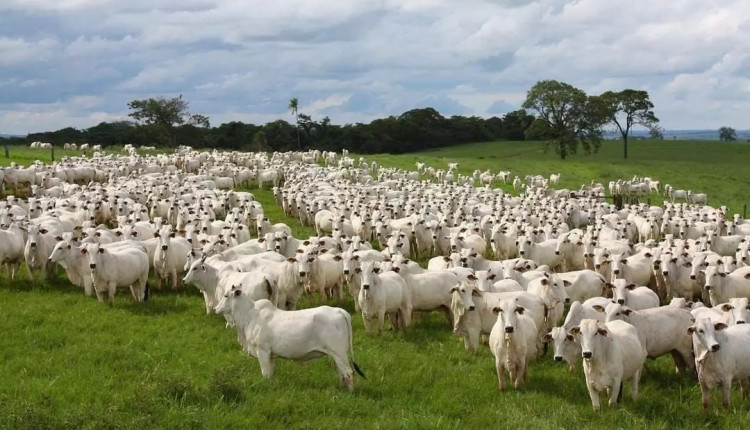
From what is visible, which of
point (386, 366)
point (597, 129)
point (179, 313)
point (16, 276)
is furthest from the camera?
point (597, 129)

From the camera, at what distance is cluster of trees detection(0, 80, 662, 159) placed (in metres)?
83.2

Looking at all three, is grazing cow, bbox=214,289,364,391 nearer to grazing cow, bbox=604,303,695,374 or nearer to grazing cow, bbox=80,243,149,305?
grazing cow, bbox=604,303,695,374

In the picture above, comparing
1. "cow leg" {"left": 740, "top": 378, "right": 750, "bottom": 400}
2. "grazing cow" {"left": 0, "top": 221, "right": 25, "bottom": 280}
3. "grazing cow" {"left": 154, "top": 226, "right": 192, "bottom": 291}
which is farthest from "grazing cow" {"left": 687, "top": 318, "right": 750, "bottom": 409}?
"grazing cow" {"left": 0, "top": 221, "right": 25, "bottom": 280}

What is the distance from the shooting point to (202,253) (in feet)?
63.1

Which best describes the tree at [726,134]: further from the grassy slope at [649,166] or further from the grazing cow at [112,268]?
the grazing cow at [112,268]

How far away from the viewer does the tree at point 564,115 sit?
82375 millimetres

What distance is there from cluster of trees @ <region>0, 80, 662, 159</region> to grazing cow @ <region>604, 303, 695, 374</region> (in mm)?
70403

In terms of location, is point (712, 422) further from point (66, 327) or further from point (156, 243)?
point (156, 243)

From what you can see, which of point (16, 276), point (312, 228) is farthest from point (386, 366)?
point (312, 228)

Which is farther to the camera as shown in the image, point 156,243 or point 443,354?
point 156,243

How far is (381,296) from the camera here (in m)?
16.3

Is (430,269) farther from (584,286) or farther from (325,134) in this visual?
(325,134)

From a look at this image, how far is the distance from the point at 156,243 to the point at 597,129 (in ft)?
236

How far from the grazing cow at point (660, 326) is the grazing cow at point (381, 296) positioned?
475 cm
